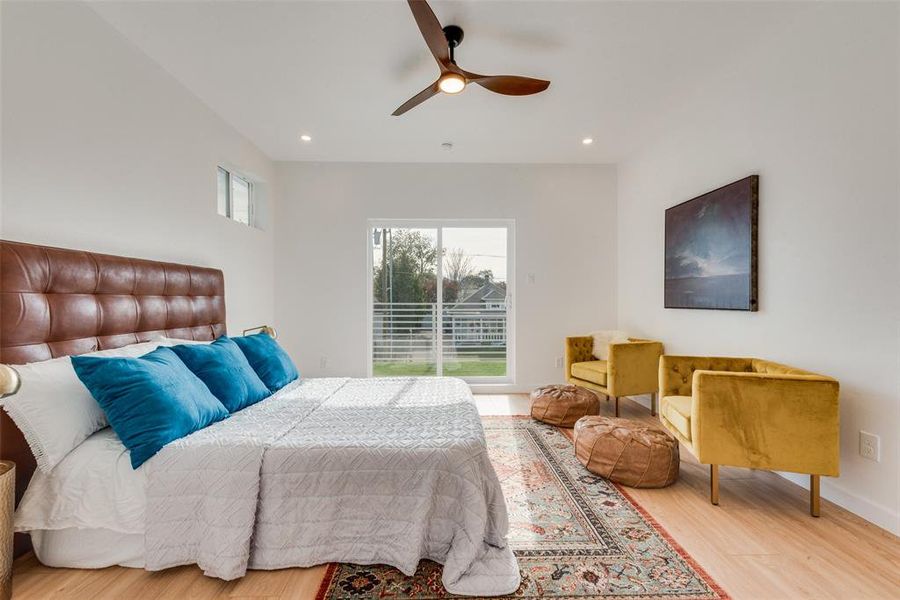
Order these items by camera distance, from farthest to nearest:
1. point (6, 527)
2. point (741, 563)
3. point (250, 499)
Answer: point (741, 563) → point (250, 499) → point (6, 527)

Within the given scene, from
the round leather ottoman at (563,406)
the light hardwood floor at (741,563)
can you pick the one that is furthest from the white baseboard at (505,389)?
the light hardwood floor at (741,563)

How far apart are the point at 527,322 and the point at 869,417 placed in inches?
109

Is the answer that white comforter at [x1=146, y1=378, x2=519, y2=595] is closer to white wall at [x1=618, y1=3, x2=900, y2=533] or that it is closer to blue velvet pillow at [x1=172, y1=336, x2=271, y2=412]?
blue velvet pillow at [x1=172, y1=336, x2=271, y2=412]

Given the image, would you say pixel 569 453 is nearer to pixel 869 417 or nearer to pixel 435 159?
pixel 869 417

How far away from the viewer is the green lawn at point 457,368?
445 cm

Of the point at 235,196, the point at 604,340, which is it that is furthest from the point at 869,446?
the point at 235,196

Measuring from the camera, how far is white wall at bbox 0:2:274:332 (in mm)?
1679

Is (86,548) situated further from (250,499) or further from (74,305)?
(74,305)

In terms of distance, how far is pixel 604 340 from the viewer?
3938mm

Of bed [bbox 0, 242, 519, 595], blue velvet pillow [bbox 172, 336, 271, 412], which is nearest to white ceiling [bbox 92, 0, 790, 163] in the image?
bed [bbox 0, 242, 519, 595]

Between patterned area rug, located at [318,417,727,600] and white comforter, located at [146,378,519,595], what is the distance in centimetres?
8

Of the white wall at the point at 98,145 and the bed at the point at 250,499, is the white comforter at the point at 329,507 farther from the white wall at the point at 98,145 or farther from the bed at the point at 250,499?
the white wall at the point at 98,145

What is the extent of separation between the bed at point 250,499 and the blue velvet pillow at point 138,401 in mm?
70

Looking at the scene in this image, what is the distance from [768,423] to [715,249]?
1399mm
